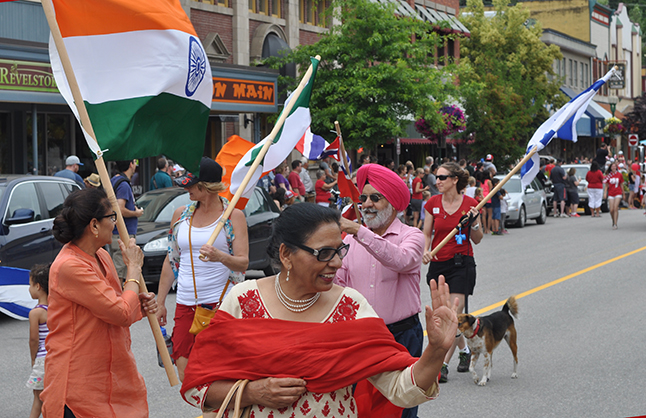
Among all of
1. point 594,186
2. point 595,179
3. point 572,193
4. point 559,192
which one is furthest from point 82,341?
point 572,193

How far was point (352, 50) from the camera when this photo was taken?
23.4m

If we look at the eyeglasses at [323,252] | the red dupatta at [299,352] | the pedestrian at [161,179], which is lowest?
the red dupatta at [299,352]

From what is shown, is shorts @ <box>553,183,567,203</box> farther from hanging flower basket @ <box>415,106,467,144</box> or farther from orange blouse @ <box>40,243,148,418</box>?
orange blouse @ <box>40,243,148,418</box>

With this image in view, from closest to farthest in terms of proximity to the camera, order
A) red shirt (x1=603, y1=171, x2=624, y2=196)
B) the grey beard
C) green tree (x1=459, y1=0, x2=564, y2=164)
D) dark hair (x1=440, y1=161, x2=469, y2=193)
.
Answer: the grey beard → dark hair (x1=440, y1=161, x2=469, y2=193) → red shirt (x1=603, y1=171, x2=624, y2=196) → green tree (x1=459, y1=0, x2=564, y2=164)

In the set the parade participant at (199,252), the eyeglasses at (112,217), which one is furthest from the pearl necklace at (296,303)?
the parade participant at (199,252)

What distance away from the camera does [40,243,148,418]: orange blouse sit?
12.8 feet

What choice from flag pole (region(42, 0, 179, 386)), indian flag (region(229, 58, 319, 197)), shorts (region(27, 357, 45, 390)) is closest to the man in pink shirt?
indian flag (region(229, 58, 319, 197))

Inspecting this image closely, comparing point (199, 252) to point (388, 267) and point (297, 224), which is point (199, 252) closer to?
point (388, 267)

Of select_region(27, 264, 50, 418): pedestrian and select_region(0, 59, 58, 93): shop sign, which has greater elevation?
select_region(0, 59, 58, 93): shop sign

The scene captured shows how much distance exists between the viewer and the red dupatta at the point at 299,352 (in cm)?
304

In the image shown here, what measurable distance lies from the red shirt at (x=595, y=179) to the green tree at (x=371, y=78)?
6.83m

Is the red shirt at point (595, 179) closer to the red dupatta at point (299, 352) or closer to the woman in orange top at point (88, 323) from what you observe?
the woman in orange top at point (88, 323)

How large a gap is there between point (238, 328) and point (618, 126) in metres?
52.0

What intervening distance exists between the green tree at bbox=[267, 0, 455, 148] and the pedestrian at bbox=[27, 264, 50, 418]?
17029 millimetres
